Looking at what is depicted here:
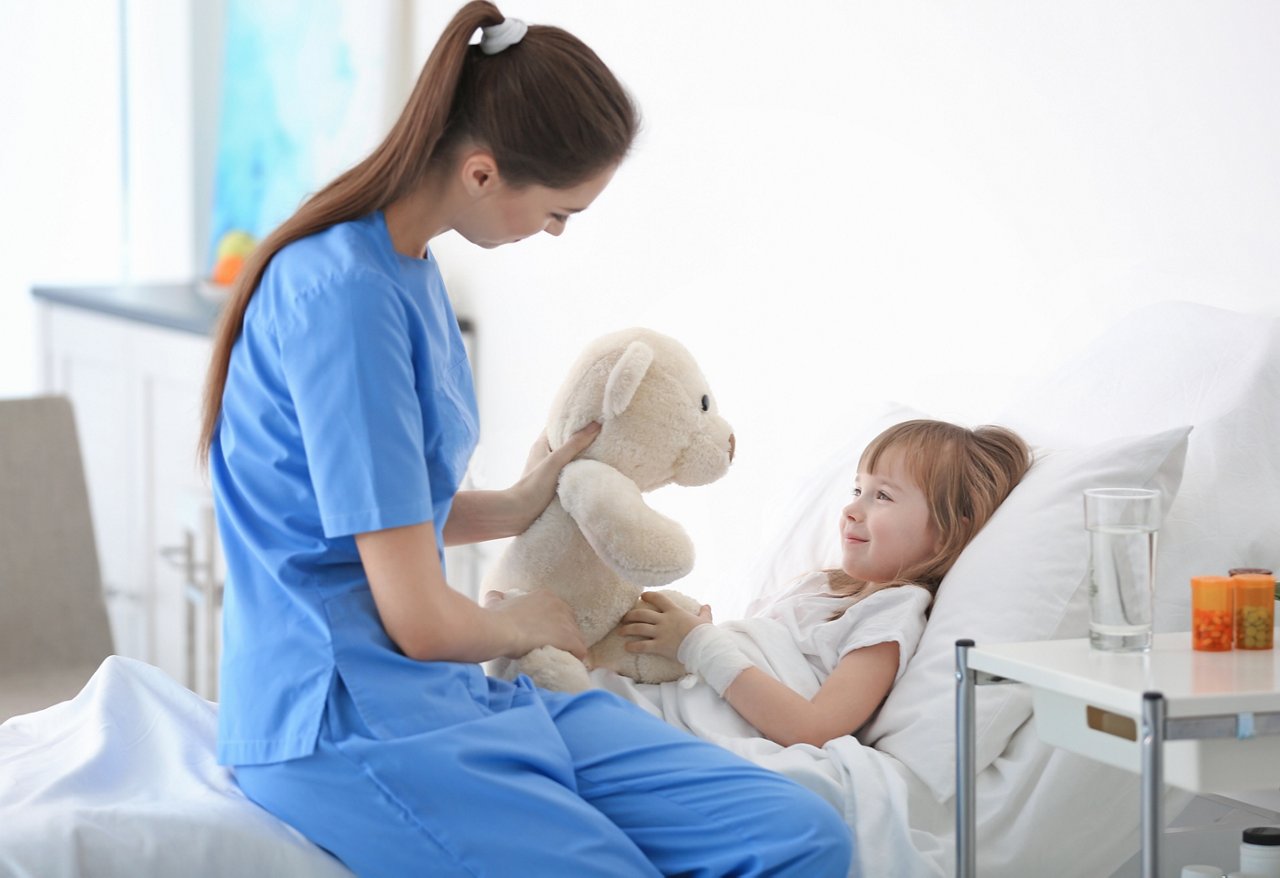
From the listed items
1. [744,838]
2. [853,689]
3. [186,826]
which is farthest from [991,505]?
[186,826]

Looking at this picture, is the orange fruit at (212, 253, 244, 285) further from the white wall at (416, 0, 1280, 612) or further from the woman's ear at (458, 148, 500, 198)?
the woman's ear at (458, 148, 500, 198)

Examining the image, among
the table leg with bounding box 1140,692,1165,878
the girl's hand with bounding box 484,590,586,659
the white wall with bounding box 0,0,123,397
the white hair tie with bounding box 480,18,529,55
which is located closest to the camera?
the table leg with bounding box 1140,692,1165,878

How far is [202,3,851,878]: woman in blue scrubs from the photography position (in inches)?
48.0

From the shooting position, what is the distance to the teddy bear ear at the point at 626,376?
59.0 inches

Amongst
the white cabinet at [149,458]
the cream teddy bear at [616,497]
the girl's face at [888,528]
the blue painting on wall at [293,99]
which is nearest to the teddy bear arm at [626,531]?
the cream teddy bear at [616,497]

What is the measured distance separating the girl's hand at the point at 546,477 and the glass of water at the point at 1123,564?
1.73ft

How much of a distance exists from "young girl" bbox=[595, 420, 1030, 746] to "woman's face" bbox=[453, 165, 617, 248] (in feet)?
1.51

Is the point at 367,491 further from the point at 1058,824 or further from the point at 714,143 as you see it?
the point at 714,143

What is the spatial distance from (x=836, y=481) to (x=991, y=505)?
11.7 inches

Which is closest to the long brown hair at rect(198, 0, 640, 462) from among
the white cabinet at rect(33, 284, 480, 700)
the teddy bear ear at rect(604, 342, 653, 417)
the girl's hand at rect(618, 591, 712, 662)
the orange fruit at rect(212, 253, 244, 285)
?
the teddy bear ear at rect(604, 342, 653, 417)

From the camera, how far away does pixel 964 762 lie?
1.28 metres

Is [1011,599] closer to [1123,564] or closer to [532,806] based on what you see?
[1123,564]

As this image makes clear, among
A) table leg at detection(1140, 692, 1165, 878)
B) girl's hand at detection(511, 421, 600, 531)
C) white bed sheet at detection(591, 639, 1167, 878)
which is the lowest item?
white bed sheet at detection(591, 639, 1167, 878)

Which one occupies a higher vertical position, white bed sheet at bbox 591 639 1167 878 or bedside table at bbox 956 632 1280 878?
bedside table at bbox 956 632 1280 878
